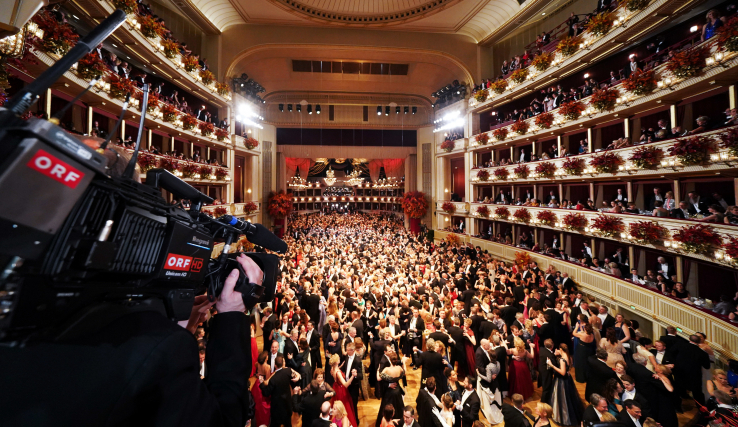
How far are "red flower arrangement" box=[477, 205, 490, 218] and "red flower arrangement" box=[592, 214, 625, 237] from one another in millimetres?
6132

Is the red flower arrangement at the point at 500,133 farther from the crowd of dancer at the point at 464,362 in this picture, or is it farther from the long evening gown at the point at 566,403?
the long evening gown at the point at 566,403

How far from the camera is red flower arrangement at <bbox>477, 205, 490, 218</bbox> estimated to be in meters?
16.7

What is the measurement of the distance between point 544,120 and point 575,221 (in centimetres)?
446

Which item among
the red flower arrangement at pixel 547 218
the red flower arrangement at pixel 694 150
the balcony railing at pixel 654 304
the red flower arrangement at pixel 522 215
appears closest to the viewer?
the balcony railing at pixel 654 304

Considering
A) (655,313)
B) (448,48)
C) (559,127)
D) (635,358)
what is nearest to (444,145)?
(448,48)

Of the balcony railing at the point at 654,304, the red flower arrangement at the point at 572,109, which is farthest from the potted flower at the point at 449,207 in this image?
the red flower arrangement at the point at 572,109

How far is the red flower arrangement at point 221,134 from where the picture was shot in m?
15.9

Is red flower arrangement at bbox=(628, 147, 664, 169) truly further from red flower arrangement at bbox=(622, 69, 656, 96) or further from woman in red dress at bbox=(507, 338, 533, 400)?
woman in red dress at bbox=(507, 338, 533, 400)

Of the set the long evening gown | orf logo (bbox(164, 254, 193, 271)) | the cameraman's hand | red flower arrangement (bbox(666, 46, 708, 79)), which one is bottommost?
the long evening gown

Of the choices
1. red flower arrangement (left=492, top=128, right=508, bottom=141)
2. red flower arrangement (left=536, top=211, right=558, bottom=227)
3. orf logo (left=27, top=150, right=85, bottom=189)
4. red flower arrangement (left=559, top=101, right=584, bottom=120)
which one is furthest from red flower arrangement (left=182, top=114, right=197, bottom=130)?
red flower arrangement (left=536, top=211, right=558, bottom=227)

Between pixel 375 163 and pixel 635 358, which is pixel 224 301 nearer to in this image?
pixel 635 358

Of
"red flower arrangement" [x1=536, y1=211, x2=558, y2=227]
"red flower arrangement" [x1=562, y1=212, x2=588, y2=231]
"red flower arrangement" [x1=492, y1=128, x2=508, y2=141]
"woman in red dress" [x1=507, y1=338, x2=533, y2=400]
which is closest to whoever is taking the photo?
"woman in red dress" [x1=507, y1=338, x2=533, y2=400]

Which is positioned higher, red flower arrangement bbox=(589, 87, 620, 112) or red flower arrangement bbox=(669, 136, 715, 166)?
red flower arrangement bbox=(589, 87, 620, 112)

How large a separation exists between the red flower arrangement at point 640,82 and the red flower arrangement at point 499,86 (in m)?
6.54
